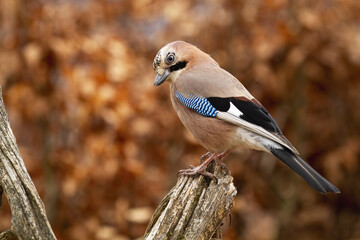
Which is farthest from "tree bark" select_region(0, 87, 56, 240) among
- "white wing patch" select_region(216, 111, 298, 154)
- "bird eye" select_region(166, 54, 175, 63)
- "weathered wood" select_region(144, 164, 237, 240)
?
"bird eye" select_region(166, 54, 175, 63)

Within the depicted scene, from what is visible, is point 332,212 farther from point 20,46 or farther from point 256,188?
point 20,46

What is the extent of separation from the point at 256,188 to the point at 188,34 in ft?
8.19

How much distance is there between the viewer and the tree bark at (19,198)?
6.82ft

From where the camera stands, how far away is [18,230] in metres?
2.09

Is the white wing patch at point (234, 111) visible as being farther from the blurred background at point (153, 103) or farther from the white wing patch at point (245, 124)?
the blurred background at point (153, 103)

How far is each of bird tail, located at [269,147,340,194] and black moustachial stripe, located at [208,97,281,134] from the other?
0.18 m

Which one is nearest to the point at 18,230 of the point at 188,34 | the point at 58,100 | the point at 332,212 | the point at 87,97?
the point at 87,97

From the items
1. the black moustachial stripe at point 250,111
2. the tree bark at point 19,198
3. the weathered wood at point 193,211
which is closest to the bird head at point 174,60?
the black moustachial stripe at point 250,111

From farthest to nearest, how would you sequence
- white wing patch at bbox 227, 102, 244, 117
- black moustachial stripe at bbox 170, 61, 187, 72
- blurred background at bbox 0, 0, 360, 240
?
blurred background at bbox 0, 0, 360, 240 → black moustachial stripe at bbox 170, 61, 187, 72 → white wing patch at bbox 227, 102, 244, 117

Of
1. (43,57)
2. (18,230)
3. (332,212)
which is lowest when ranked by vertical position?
(332,212)

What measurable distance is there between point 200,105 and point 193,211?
135cm

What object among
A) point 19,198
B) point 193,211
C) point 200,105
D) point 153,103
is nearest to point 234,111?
point 200,105

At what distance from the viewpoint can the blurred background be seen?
225 inches

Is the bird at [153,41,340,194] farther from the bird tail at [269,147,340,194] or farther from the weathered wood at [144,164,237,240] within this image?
the weathered wood at [144,164,237,240]
